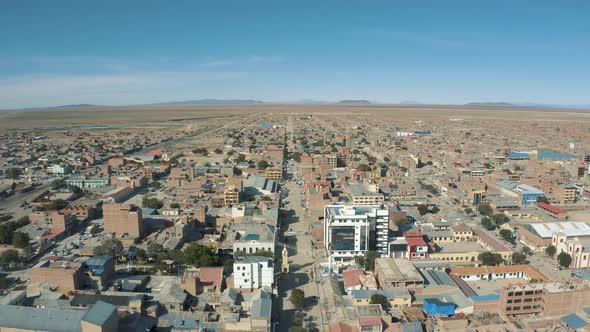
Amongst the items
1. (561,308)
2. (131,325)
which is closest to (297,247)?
(131,325)

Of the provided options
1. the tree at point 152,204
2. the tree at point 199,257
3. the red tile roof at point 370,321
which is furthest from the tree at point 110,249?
the red tile roof at point 370,321

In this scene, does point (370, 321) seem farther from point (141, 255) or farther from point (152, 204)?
point (152, 204)

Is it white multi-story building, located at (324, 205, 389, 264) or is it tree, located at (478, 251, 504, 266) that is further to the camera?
white multi-story building, located at (324, 205, 389, 264)

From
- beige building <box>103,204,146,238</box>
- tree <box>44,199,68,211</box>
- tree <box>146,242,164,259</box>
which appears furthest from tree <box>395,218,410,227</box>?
→ tree <box>44,199,68,211</box>

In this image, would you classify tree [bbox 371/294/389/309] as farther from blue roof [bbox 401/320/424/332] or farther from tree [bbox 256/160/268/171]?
tree [bbox 256/160/268/171]

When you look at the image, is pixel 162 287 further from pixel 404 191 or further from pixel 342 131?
pixel 342 131

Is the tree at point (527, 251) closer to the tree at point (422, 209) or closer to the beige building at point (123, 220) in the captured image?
the tree at point (422, 209)
